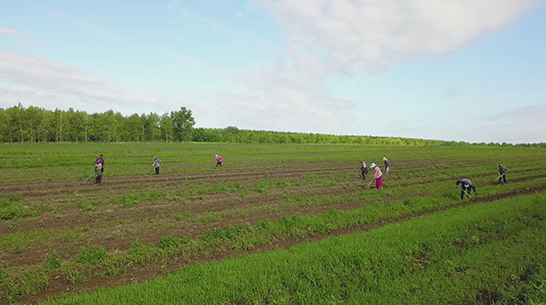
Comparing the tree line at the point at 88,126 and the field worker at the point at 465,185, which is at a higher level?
the tree line at the point at 88,126

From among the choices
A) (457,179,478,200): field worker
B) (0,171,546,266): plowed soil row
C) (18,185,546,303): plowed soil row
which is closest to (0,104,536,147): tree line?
(0,171,546,266): plowed soil row

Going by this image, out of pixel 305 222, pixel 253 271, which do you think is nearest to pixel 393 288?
pixel 253 271

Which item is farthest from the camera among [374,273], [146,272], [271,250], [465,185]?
[465,185]

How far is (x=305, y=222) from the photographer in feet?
38.4

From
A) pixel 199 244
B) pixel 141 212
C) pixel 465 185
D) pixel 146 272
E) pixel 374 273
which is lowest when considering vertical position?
pixel 146 272

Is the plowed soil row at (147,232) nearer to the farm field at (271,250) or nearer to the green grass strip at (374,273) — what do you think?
the farm field at (271,250)

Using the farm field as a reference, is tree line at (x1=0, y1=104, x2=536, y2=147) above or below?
above

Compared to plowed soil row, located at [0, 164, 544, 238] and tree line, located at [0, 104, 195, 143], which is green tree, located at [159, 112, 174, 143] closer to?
tree line, located at [0, 104, 195, 143]

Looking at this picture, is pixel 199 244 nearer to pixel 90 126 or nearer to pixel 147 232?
pixel 147 232


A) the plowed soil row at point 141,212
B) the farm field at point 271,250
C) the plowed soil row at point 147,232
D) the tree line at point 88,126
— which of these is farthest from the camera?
the tree line at point 88,126

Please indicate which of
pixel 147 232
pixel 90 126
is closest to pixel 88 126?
pixel 90 126

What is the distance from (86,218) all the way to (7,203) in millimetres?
6069

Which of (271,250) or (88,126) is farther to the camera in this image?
(88,126)

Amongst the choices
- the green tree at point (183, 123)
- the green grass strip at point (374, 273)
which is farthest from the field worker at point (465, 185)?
the green tree at point (183, 123)
